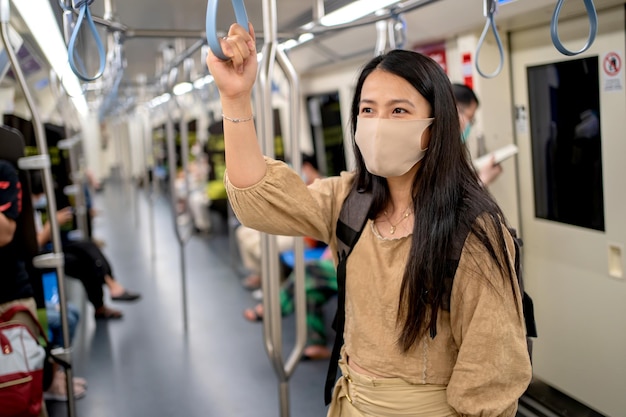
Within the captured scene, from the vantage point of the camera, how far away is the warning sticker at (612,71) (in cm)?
245

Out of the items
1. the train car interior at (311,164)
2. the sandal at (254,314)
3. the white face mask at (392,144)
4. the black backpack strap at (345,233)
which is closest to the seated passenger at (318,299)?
the train car interior at (311,164)

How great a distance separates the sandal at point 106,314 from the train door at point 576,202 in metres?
3.47

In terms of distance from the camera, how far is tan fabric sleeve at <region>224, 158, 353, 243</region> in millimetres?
1396

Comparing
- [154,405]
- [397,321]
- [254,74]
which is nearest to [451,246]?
[397,321]

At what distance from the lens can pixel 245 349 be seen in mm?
4328

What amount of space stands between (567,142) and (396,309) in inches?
74.5

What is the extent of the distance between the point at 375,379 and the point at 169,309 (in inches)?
169

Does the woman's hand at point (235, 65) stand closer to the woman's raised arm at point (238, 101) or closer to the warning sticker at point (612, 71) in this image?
the woman's raised arm at point (238, 101)

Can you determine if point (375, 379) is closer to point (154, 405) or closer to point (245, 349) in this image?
point (154, 405)

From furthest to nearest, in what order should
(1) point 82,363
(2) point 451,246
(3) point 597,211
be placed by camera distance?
(1) point 82,363 → (3) point 597,211 → (2) point 451,246

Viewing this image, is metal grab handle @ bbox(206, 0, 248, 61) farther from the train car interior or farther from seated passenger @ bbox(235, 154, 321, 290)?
seated passenger @ bbox(235, 154, 321, 290)

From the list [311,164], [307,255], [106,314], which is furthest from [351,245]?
[106,314]

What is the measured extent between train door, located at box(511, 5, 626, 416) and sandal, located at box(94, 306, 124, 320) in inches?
137

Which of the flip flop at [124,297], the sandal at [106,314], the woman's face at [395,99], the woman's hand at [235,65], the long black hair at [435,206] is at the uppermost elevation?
the woman's hand at [235,65]
